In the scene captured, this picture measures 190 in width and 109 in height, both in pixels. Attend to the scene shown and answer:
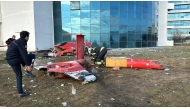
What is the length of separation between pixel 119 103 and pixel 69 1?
1675 centimetres

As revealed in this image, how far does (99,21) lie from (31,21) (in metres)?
7.16

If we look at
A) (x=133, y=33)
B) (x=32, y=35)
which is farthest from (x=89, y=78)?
(x=133, y=33)

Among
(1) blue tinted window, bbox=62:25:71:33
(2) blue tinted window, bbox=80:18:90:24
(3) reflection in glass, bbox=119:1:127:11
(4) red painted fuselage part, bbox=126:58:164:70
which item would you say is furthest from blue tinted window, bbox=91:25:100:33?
(4) red painted fuselage part, bbox=126:58:164:70

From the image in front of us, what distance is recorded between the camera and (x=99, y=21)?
1872cm

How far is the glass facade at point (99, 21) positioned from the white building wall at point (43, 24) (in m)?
0.73

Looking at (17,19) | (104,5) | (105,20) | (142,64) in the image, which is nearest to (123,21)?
(105,20)

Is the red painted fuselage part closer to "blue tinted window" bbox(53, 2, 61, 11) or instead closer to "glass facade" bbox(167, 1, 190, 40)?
"blue tinted window" bbox(53, 2, 61, 11)

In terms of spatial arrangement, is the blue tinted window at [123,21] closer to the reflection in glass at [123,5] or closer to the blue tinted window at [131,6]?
the reflection in glass at [123,5]

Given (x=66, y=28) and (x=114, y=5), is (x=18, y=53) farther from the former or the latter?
(x=114, y=5)

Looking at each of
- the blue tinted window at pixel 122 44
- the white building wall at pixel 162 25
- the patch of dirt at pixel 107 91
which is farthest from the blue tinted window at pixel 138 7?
the patch of dirt at pixel 107 91

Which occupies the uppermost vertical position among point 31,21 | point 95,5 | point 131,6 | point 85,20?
point 131,6

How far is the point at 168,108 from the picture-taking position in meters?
3.24

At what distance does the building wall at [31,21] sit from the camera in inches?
632

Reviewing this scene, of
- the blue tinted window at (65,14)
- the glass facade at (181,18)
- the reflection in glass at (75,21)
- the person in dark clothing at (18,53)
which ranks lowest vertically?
the person in dark clothing at (18,53)
